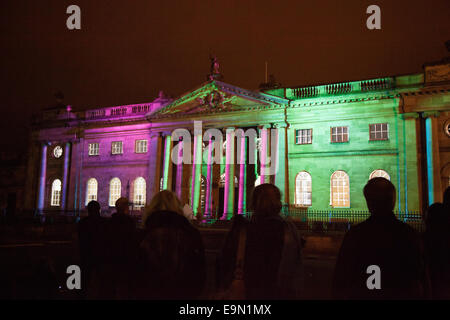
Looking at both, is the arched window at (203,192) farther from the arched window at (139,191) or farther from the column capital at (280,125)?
the column capital at (280,125)

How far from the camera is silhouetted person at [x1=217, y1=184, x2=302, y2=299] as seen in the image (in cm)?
390

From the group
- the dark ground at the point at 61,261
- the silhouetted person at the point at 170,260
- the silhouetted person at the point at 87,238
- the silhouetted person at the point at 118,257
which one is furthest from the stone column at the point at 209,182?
the silhouetted person at the point at 170,260

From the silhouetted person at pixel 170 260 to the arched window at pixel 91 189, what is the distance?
3555 cm

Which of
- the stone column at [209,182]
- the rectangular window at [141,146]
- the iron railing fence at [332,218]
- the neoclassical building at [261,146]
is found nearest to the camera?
the iron railing fence at [332,218]

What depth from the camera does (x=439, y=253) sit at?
184 inches

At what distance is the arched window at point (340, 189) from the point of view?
28.4 meters

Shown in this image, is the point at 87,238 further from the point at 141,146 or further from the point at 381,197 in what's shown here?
the point at 141,146

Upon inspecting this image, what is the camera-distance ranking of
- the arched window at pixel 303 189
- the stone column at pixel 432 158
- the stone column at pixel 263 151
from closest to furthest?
the stone column at pixel 432 158 < the arched window at pixel 303 189 < the stone column at pixel 263 151

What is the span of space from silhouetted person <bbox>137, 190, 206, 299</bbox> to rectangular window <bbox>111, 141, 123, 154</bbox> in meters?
34.1

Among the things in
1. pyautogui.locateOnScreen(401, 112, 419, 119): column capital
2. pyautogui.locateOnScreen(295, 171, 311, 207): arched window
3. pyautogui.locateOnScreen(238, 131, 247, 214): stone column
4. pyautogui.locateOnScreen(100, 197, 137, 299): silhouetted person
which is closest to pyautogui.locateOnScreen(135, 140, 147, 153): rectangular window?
pyautogui.locateOnScreen(238, 131, 247, 214): stone column

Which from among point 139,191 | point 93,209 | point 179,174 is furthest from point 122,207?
point 139,191
